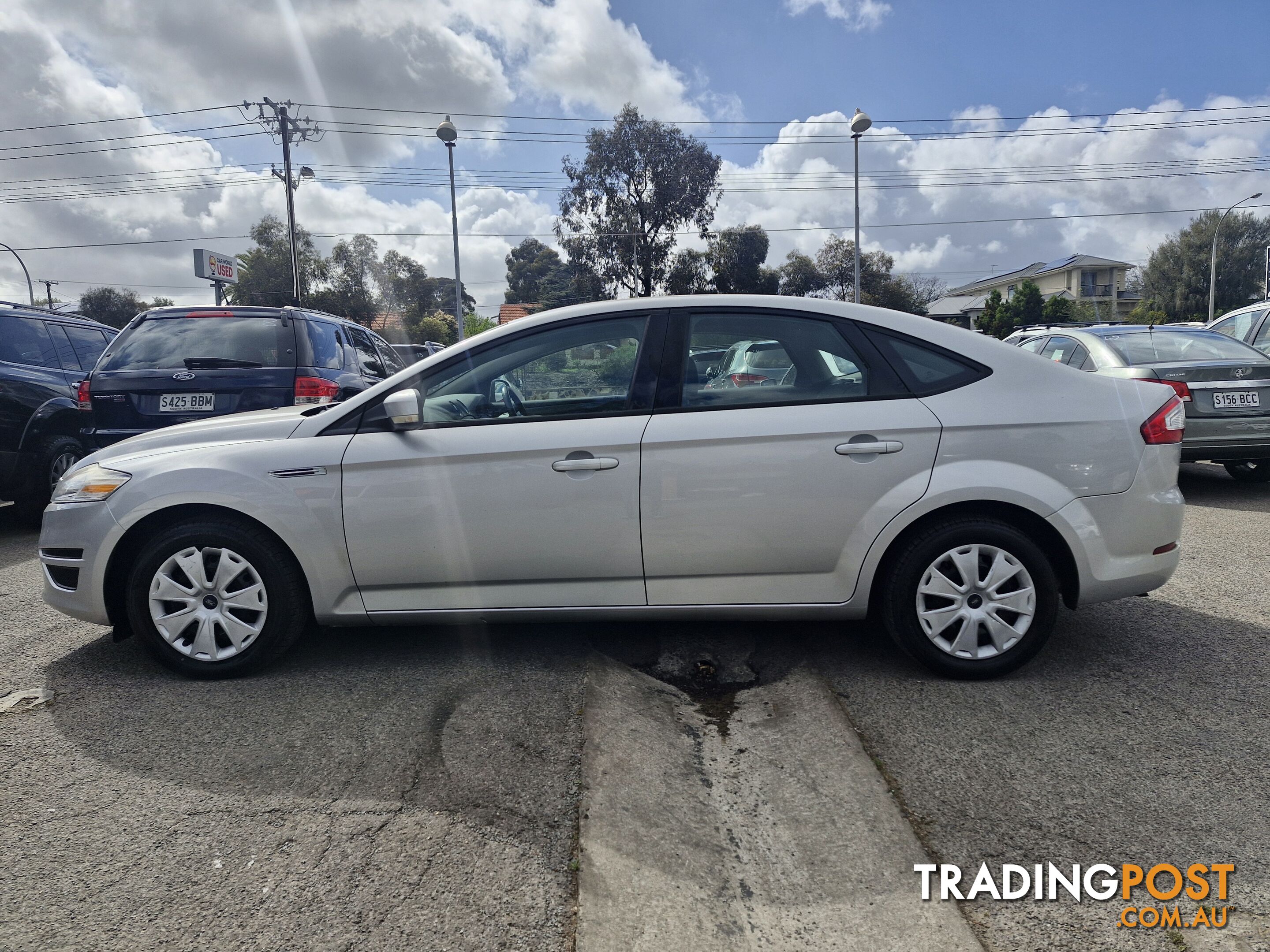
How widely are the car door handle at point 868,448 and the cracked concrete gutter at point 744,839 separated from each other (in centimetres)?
97

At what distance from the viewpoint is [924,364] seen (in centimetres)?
333

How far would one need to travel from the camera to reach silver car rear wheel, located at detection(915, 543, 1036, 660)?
3.19m

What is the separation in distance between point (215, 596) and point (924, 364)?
314cm

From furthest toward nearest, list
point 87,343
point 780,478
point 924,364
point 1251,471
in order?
1. point 87,343
2. point 1251,471
3. point 924,364
4. point 780,478

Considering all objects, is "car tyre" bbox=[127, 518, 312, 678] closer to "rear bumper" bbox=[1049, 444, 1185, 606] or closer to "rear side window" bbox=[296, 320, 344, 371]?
"rear bumper" bbox=[1049, 444, 1185, 606]

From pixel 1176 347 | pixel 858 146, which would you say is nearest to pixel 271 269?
pixel 858 146

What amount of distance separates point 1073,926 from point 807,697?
52.5 inches

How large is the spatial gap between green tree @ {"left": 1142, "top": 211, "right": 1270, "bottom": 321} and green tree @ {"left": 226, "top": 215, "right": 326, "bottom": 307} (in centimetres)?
5432

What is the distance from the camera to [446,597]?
338 cm

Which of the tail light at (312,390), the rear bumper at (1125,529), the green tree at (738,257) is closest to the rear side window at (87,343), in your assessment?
the tail light at (312,390)

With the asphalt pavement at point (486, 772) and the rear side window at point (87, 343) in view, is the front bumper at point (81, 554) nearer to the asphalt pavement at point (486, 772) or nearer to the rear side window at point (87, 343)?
the asphalt pavement at point (486, 772)

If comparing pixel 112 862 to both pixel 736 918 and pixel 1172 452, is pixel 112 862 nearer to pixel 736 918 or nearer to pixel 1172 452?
pixel 736 918

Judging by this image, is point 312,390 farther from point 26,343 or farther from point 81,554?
point 81,554

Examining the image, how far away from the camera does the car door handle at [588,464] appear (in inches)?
127
